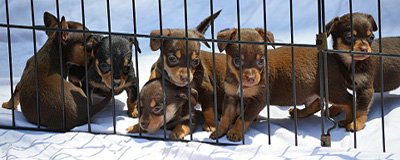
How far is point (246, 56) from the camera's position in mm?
4898

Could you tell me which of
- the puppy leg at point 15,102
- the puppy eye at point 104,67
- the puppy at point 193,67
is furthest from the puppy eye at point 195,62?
the puppy leg at point 15,102

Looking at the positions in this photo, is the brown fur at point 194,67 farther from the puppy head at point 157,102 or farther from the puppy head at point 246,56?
the puppy head at point 246,56

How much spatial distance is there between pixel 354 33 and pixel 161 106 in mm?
1037

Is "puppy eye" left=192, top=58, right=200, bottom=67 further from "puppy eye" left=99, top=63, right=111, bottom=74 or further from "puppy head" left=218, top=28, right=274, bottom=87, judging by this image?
"puppy eye" left=99, top=63, right=111, bottom=74

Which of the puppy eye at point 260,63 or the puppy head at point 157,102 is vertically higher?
the puppy eye at point 260,63

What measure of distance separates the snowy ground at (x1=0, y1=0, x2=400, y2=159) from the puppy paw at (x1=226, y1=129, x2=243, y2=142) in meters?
0.04

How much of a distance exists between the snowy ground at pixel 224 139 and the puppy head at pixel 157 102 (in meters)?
0.10

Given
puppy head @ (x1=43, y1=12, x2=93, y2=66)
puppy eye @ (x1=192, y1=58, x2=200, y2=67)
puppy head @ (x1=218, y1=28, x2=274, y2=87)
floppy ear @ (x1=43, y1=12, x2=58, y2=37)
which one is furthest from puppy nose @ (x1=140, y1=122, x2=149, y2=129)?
floppy ear @ (x1=43, y1=12, x2=58, y2=37)

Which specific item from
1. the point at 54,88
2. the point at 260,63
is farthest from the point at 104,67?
the point at 260,63

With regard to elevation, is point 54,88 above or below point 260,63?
below

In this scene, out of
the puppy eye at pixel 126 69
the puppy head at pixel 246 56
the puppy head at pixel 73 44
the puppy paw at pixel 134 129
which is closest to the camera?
Result: the puppy head at pixel 246 56

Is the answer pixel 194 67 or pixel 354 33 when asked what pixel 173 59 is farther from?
pixel 354 33

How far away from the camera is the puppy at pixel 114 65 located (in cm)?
523

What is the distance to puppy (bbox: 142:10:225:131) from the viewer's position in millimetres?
4992
